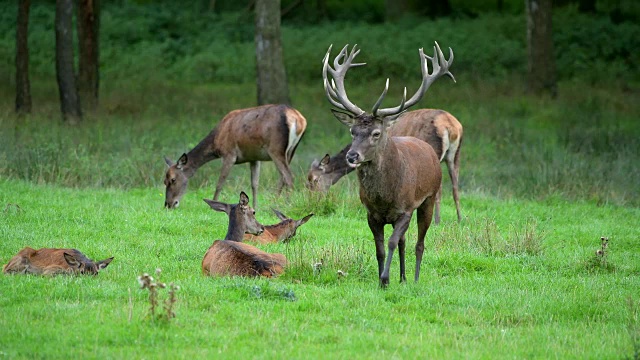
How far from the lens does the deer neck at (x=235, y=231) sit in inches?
386

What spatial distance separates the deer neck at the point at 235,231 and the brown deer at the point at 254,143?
154 inches

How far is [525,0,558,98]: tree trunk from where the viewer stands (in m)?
23.8

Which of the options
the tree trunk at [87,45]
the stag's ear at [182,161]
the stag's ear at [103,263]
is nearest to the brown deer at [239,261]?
the stag's ear at [103,263]

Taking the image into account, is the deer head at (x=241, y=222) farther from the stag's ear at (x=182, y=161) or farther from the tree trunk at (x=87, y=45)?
the tree trunk at (x=87, y=45)

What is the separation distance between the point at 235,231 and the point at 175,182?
157 inches

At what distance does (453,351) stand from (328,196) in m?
6.41

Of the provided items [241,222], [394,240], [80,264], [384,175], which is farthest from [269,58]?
[80,264]

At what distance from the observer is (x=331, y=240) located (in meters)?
10.6

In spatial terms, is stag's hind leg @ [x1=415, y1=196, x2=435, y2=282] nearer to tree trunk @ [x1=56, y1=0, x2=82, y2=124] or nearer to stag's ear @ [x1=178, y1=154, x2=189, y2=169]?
stag's ear @ [x1=178, y1=154, x2=189, y2=169]

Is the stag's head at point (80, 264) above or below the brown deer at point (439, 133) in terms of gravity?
below

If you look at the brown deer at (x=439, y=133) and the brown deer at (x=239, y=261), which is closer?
the brown deer at (x=239, y=261)

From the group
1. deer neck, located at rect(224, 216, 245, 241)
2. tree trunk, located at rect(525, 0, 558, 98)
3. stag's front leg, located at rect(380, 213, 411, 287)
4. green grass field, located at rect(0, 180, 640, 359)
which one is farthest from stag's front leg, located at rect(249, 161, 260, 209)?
tree trunk, located at rect(525, 0, 558, 98)

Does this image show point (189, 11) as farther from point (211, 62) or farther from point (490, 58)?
point (490, 58)

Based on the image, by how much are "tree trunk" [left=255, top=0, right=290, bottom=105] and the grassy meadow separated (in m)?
1.20
